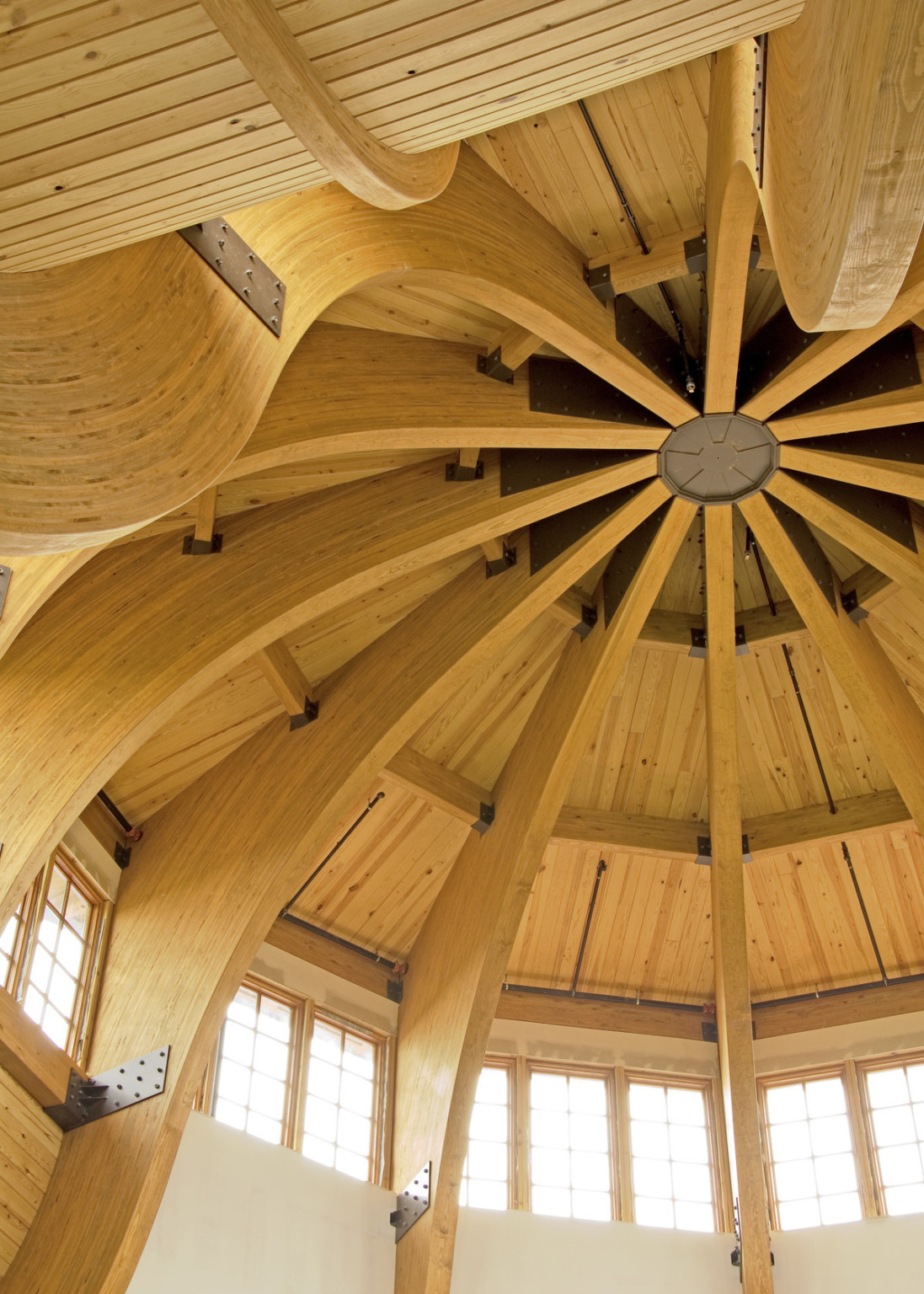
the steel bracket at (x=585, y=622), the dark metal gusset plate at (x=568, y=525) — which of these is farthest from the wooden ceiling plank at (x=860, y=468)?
the steel bracket at (x=585, y=622)

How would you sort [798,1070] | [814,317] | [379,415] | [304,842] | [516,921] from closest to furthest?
[814,317] < [379,415] < [304,842] < [516,921] < [798,1070]

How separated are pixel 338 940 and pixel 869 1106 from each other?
5129 millimetres

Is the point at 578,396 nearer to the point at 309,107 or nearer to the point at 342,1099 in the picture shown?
the point at 309,107

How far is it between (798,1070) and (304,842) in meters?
5.86

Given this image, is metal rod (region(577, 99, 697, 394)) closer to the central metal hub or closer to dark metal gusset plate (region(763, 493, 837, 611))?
the central metal hub

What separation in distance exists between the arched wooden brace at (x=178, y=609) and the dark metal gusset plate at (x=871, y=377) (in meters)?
1.21

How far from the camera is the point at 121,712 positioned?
852 cm

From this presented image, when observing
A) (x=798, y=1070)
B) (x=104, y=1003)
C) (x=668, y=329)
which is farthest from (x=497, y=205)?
(x=798, y=1070)

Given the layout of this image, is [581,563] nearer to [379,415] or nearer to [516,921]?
[379,415]

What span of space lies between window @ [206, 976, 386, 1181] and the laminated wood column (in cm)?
307

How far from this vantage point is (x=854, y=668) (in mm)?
10133

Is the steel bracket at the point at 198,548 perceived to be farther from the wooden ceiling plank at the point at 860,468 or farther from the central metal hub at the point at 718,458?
the wooden ceiling plank at the point at 860,468

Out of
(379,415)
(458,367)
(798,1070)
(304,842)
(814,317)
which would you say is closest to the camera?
(814,317)

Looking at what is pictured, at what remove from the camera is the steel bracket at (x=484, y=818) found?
11.8 m
